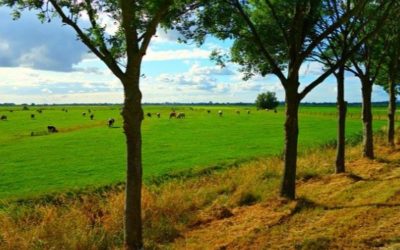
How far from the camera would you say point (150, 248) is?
12766 millimetres

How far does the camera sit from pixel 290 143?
695 inches

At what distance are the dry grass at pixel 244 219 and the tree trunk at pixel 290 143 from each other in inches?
20.9

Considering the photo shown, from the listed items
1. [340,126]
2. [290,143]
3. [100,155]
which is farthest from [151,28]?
[100,155]

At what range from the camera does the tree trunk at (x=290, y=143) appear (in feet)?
57.6

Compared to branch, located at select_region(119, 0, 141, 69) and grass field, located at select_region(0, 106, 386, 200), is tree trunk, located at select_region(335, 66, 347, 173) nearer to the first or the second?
grass field, located at select_region(0, 106, 386, 200)

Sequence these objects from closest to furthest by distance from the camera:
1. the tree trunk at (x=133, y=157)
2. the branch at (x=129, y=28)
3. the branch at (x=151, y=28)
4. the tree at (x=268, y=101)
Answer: the branch at (x=129, y=28), the branch at (x=151, y=28), the tree trunk at (x=133, y=157), the tree at (x=268, y=101)

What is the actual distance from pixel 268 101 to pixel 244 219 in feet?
595

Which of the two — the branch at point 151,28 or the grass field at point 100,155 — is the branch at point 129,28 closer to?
the branch at point 151,28

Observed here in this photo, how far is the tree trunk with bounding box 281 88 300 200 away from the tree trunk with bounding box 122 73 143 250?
7.15 metres

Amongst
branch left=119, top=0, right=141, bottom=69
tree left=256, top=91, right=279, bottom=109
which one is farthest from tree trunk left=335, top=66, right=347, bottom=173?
tree left=256, top=91, right=279, bottom=109

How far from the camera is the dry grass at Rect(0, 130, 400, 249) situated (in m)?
12.5

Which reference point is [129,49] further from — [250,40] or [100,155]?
[100,155]

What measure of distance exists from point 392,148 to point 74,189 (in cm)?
2052

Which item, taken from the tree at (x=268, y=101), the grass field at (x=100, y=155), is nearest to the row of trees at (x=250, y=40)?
the grass field at (x=100, y=155)
